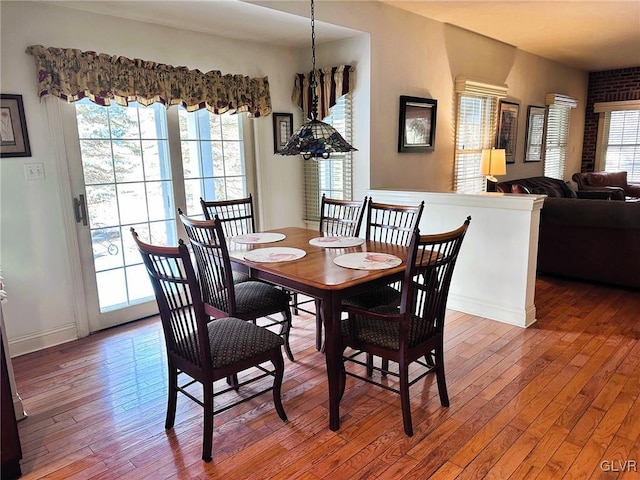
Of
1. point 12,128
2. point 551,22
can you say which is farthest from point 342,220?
point 551,22

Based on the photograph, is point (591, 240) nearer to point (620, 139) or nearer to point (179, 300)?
point (179, 300)

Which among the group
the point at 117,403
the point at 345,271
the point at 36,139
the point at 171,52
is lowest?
the point at 117,403

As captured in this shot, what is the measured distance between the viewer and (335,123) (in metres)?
4.25

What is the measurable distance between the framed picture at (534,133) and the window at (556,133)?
235 mm

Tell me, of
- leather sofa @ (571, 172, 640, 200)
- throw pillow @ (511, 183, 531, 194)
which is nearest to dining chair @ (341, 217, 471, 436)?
throw pillow @ (511, 183, 531, 194)

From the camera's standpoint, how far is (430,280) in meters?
2.10

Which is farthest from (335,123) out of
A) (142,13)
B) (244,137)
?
(142,13)

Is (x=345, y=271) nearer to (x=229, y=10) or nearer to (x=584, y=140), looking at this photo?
(x=229, y=10)

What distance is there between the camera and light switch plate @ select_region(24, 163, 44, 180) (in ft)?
9.83

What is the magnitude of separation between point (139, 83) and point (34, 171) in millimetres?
985

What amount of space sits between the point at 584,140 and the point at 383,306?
744 centimetres

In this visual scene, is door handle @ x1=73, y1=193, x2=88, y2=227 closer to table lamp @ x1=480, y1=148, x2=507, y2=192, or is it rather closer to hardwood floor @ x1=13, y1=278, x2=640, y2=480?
hardwood floor @ x1=13, y1=278, x2=640, y2=480

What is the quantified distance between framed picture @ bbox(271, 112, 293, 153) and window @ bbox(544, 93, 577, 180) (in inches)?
172
